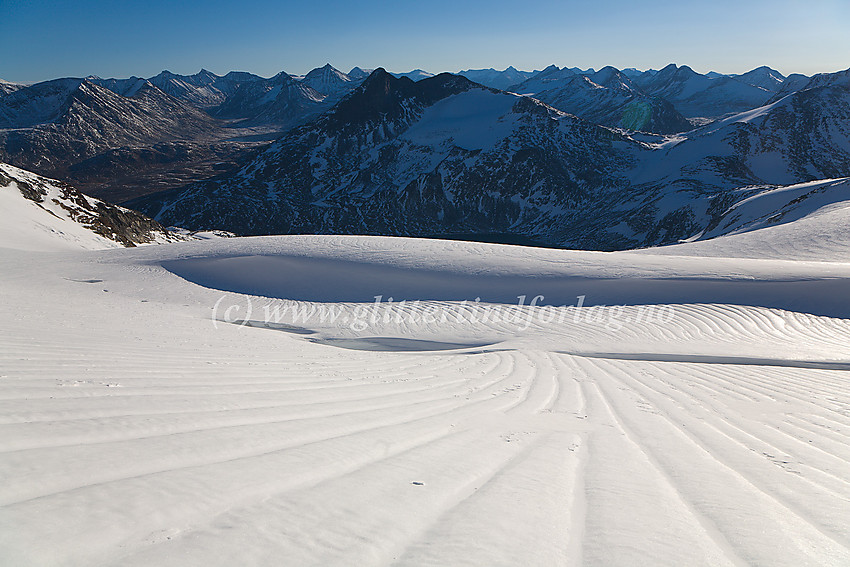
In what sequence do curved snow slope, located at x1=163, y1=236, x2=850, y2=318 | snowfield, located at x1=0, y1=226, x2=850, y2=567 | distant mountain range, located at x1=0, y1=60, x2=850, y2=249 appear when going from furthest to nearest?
distant mountain range, located at x1=0, y1=60, x2=850, y2=249
curved snow slope, located at x1=163, y1=236, x2=850, y2=318
snowfield, located at x1=0, y1=226, x2=850, y2=567

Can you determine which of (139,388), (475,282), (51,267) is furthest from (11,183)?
(139,388)

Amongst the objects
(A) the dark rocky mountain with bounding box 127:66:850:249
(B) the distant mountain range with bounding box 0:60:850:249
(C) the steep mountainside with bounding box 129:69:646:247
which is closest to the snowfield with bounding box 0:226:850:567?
(B) the distant mountain range with bounding box 0:60:850:249

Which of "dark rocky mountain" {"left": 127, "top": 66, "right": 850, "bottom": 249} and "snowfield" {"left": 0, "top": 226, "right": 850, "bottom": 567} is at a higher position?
"dark rocky mountain" {"left": 127, "top": 66, "right": 850, "bottom": 249}

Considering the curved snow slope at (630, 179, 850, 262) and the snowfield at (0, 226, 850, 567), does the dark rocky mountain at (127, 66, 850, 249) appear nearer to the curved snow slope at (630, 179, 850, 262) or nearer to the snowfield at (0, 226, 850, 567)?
the curved snow slope at (630, 179, 850, 262)

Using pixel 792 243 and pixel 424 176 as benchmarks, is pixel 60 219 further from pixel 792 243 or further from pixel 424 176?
pixel 424 176

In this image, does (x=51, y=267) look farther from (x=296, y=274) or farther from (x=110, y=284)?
(x=296, y=274)

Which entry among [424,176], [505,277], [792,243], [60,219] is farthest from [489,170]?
[505,277]

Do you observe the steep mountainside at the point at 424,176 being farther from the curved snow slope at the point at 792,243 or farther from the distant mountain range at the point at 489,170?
the curved snow slope at the point at 792,243
